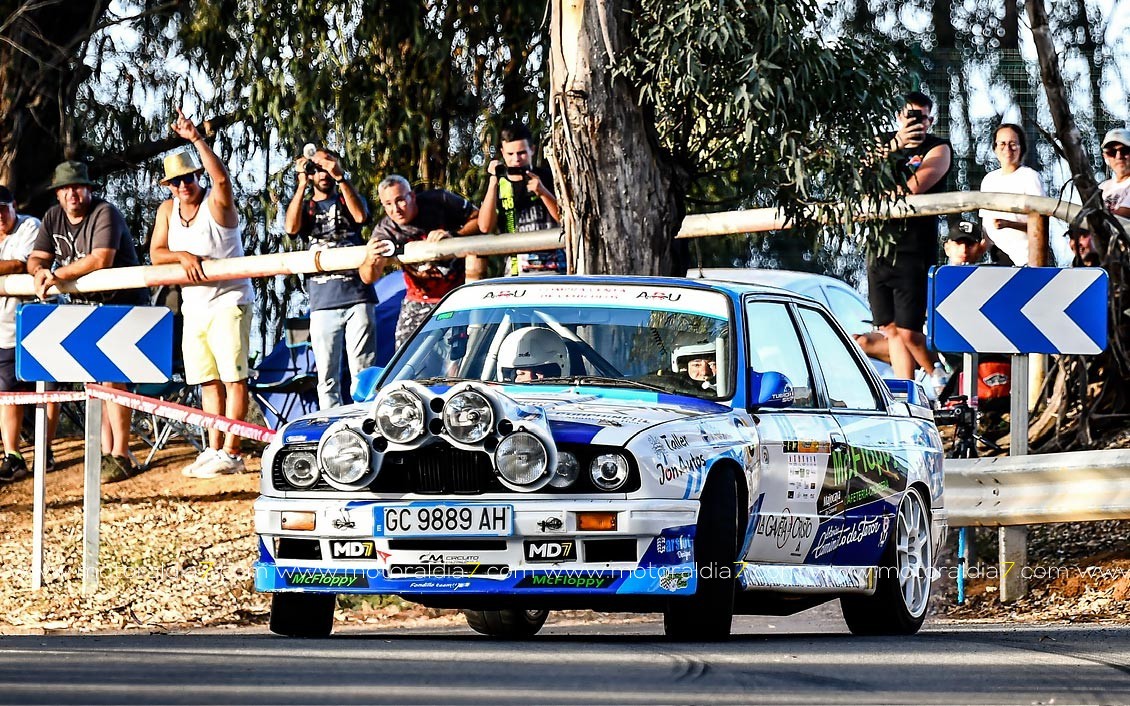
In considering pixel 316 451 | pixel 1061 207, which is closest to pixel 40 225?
pixel 1061 207

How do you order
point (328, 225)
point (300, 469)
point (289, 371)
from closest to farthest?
point (300, 469) → point (328, 225) → point (289, 371)

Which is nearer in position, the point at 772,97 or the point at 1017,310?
the point at 1017,310

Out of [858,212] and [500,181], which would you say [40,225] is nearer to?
[500,181]

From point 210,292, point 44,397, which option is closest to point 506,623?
point 44,397

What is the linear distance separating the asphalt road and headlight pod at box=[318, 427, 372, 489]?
600 mm

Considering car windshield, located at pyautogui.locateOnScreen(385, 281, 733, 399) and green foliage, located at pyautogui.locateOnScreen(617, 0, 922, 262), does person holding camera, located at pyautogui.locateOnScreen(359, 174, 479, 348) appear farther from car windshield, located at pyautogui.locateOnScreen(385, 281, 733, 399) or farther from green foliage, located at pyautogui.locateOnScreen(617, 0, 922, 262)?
car windshield, located at pyautogui.locateOnScreen(385, 281, 733, 399)

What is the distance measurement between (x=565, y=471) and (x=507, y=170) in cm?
662

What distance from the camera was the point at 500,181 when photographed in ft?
47.2

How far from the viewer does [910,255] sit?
13.9m

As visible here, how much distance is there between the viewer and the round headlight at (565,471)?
772 centimetres

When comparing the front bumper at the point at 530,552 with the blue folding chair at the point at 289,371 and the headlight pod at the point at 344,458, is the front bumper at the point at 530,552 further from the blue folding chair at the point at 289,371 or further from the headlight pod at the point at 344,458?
the blue folding chair at the point at 289,371

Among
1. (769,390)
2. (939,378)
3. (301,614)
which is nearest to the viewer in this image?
(301,614)

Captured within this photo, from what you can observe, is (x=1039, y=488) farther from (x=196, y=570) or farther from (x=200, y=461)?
(x=200, y=461)

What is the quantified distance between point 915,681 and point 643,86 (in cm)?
671
